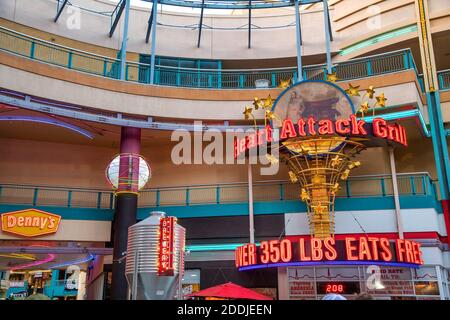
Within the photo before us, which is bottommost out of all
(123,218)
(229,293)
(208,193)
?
(229,293)

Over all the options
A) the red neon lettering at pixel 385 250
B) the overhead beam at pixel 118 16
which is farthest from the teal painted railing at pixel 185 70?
the red neon lettering at pixel 385 250

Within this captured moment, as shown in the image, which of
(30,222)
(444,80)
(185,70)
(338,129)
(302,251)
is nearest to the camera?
(302,251)

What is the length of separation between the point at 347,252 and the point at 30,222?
526 inches

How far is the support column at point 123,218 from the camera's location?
19031 mm

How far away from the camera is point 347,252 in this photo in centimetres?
1691

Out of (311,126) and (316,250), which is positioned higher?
(311,126)

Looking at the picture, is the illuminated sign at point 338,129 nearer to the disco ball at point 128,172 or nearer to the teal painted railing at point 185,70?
the teal painted railing at point 185,70

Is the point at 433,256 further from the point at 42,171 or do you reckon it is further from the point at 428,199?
the point at 42,171

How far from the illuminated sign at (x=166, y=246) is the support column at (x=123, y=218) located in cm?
910

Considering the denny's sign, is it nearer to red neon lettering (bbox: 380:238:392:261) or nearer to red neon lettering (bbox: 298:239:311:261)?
red neon lettering (bbox: 298:239:311:261)

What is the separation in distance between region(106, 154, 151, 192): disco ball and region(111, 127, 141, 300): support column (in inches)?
2.7

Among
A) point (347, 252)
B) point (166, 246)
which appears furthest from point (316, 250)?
point (166, 246)

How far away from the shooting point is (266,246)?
18266 mm

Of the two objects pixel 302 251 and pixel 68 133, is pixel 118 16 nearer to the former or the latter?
pixel 68 133
